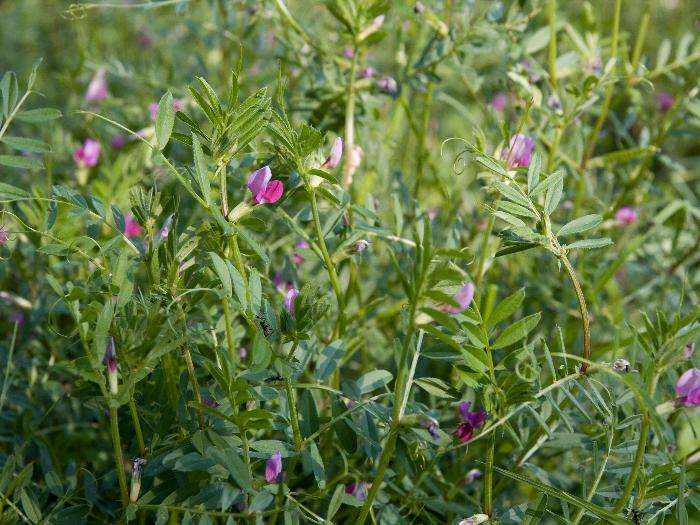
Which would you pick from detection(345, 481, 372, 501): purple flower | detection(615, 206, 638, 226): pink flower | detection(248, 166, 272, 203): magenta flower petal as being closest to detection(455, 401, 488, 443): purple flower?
detection(345, 481, 372, 501): purple flower

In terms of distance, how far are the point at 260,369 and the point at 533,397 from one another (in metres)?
0.28

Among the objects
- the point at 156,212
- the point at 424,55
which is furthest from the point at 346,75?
the point at 156,212

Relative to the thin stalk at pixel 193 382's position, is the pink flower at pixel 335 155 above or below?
above

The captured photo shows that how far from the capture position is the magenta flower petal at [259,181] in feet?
2.86

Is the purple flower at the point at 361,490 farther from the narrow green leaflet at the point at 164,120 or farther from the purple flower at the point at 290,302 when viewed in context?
the narrow green leaflet at the point at 164,120

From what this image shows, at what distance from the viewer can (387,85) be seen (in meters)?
1.28

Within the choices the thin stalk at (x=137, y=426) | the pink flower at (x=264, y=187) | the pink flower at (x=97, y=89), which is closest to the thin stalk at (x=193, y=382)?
the thin stalk at (x=137, y=426)

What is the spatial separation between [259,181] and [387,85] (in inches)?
19.0

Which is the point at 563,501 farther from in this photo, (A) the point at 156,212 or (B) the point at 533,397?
(A) the point at 156,212

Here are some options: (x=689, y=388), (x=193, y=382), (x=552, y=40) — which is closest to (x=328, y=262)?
(x=193, y=382)

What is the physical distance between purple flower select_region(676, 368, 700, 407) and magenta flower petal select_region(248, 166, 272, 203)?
1.62 feet

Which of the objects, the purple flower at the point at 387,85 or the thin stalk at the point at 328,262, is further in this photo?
the purple flower at the point at 387,85

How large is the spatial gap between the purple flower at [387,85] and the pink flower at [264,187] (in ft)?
1.44

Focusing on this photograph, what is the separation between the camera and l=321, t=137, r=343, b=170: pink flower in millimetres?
928
